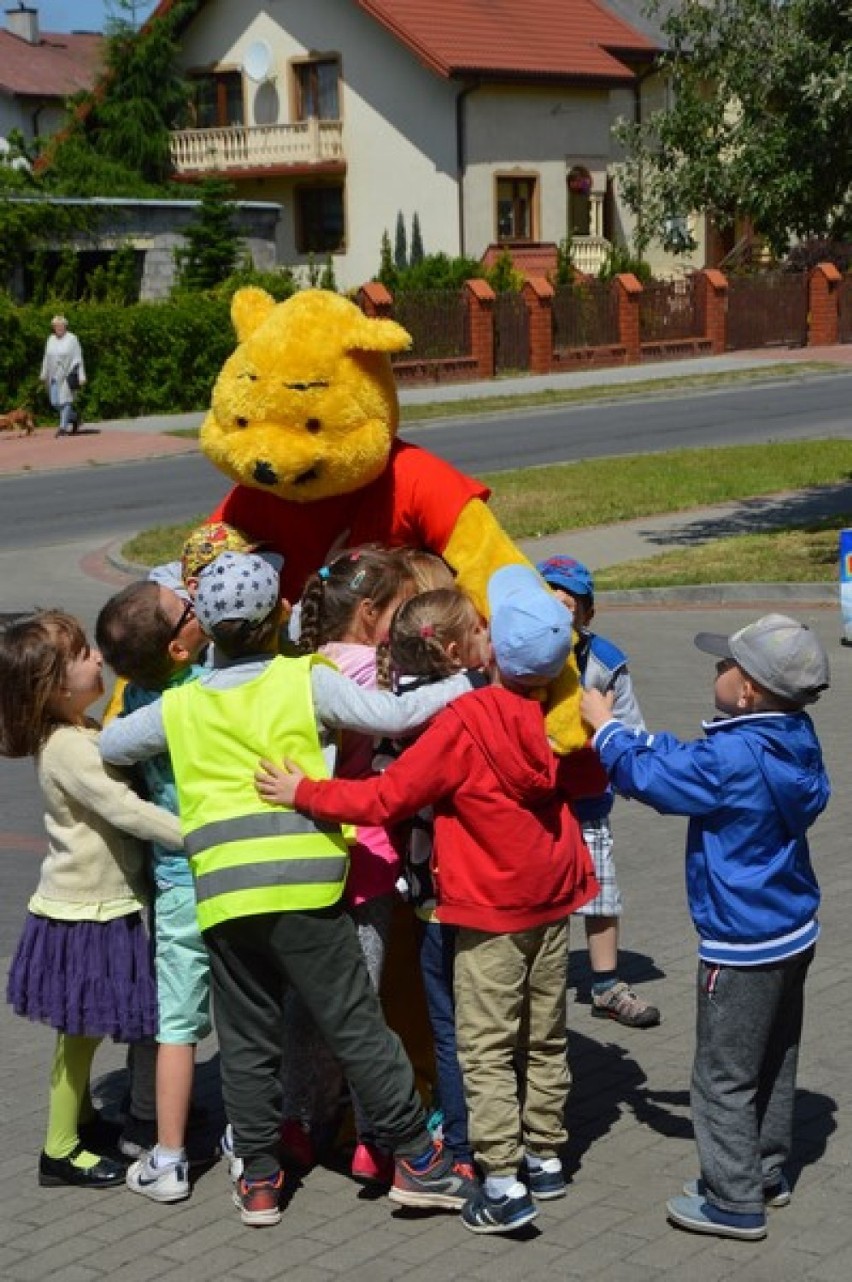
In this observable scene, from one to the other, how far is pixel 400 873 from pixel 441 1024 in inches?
16.4

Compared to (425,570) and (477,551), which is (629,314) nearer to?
(477,551)

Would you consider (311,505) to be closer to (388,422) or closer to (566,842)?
(388,422)

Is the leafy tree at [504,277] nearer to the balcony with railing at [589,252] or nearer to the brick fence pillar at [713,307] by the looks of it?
the brick fence pillar at [713,307]

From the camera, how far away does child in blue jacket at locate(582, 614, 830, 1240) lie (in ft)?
15.6

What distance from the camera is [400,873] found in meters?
5.25

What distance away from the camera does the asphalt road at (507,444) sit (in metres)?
21.8

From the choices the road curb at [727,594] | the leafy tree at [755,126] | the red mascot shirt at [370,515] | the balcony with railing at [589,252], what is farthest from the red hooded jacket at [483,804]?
the balcony with railing at [589,252]

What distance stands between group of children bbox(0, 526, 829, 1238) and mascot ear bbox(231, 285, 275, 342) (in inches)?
46.2

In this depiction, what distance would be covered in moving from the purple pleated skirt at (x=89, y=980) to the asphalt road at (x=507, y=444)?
580 inches

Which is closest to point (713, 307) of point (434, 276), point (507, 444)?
point (434, 276)

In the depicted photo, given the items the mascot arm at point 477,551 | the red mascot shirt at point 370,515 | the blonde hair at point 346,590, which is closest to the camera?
the blonde hair at point 346,590

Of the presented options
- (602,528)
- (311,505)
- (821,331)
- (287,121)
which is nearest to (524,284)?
(821,331)

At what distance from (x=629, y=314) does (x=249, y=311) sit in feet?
118

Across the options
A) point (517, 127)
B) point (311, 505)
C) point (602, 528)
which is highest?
point (517, 127)
